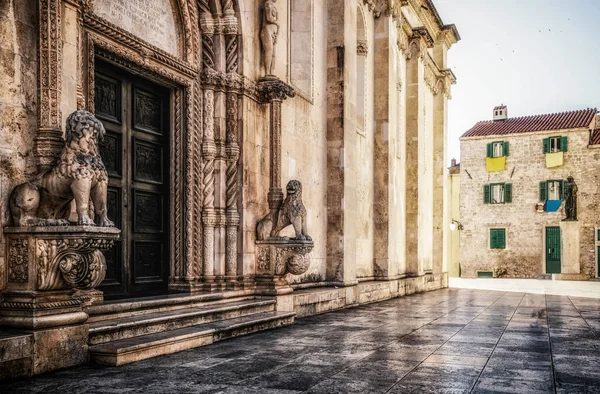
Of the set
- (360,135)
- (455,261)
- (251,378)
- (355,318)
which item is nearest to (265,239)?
(355,318)

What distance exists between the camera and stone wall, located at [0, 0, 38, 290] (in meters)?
5.35

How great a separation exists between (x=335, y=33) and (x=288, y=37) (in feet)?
6.12

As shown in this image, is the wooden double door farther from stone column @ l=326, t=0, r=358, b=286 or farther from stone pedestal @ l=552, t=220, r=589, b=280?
stone pedestal @ l=552, t=220, r=589, b=280

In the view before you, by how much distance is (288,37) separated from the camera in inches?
453

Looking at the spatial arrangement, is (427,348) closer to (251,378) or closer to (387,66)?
(251,378)

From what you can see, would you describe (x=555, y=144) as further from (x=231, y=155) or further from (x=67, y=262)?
(x=67, y=262)

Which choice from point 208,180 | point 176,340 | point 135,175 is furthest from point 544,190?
point 176,340

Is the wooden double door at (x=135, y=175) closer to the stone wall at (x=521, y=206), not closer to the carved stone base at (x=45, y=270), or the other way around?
the carved stone base at (x=45, y=270)

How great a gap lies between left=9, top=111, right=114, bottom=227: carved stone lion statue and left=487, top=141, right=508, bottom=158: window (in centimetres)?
3560

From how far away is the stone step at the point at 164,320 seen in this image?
234 inches

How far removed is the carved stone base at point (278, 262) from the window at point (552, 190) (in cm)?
3023

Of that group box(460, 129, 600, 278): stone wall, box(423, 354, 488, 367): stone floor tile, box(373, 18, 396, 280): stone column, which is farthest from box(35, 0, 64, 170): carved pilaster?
box(460, 129, 600, 278): stone wall

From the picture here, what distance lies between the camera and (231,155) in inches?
371

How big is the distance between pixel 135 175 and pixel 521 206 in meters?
32.7
